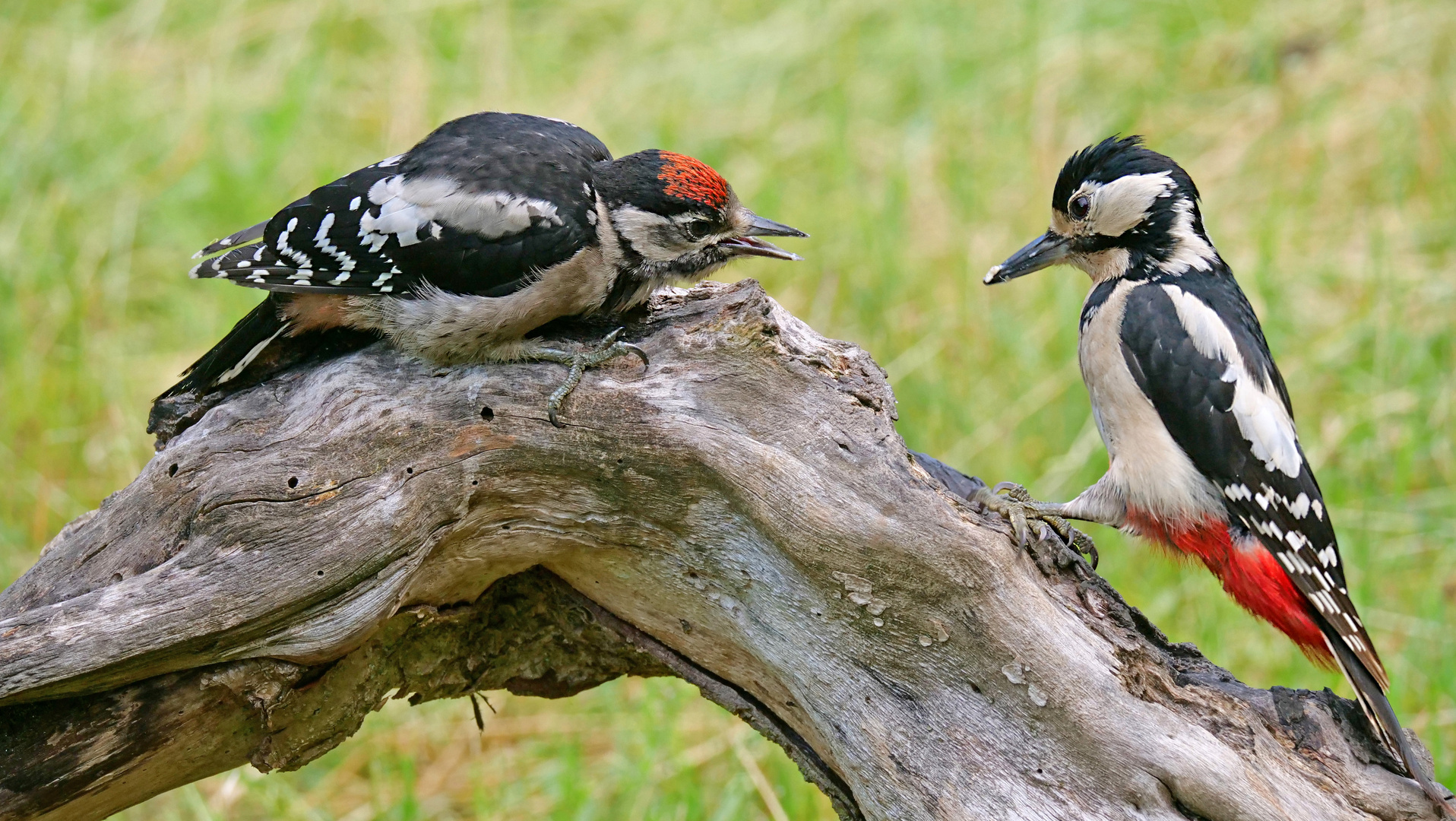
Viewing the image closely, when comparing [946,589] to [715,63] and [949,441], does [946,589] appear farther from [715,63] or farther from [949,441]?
[715,63]

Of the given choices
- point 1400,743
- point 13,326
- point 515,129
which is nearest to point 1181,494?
point 1400,743

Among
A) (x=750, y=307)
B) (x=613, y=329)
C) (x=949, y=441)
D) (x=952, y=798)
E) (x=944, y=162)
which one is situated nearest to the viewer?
(x=952, y=798)

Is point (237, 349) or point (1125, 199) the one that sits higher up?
point (1125, 199)

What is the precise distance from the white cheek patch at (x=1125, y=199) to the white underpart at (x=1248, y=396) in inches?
9.6

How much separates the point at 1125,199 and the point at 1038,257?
31 centimetres

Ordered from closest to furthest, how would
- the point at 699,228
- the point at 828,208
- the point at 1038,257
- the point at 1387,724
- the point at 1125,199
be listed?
the point at 1387,724 → the point at 699,228 → the point at 1125,199 → the point at 1038,257 → the point at 828,208

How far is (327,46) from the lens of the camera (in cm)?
776

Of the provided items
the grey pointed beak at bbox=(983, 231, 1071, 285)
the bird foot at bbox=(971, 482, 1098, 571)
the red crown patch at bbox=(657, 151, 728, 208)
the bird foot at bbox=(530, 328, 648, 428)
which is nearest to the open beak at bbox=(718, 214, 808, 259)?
the red crown patch at bbox=(657, 151, 728, 208)

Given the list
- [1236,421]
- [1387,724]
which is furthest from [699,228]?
[1387,724]

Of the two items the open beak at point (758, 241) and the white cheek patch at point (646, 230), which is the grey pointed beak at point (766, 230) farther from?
the white cheek patch at point (646, 230)

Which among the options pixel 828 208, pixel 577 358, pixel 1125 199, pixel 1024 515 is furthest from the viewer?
pixel 828 208

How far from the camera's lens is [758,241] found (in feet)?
11.5

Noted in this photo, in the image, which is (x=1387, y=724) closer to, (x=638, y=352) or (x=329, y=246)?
(x=638, y=352)

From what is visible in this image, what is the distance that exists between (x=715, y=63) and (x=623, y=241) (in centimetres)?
481
